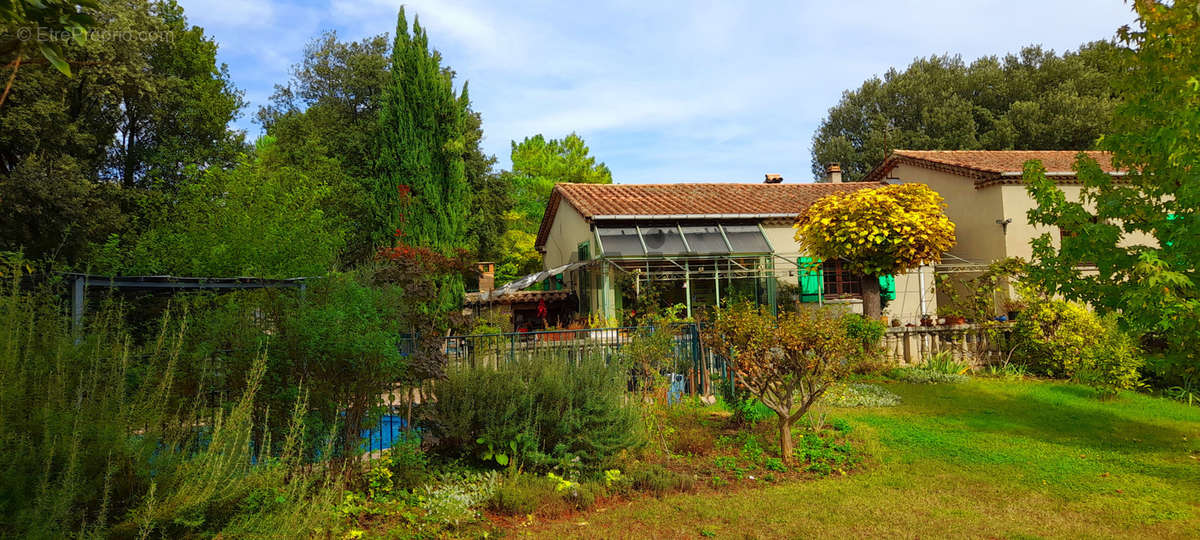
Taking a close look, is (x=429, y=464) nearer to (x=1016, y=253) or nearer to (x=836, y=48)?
(x=836, y=48)

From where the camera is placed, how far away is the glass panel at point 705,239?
675 inches

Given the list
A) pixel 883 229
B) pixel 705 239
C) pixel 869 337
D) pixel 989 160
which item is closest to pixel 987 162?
pixel 989 160

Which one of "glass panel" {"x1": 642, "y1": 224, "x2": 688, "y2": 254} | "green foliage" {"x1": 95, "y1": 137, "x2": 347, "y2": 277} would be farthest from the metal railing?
"glass panel" {"x1": 642, "y1": 224, "x2": 688, "y2": 254}

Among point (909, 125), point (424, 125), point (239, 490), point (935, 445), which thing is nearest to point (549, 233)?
point (424, 125)

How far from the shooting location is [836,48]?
14.6 meters

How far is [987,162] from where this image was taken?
63.8ft

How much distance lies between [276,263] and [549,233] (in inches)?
531

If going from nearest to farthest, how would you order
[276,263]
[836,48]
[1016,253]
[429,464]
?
[429,464] → [276,263] → [836,48] → [1016,253]

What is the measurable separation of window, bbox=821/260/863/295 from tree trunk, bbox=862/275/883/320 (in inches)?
135

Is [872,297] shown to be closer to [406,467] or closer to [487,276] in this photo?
[406,467]

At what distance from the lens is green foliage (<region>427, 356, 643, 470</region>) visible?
243 inches

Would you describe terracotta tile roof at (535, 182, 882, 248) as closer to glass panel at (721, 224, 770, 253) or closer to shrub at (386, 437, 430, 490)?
glass panel at (721, 224, 770, 253)

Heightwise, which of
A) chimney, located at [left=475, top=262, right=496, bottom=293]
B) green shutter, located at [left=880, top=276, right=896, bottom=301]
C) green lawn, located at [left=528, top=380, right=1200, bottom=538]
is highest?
chimney, located at [left=475, top=262, right=496, bottom=293]

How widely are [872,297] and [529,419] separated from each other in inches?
434
